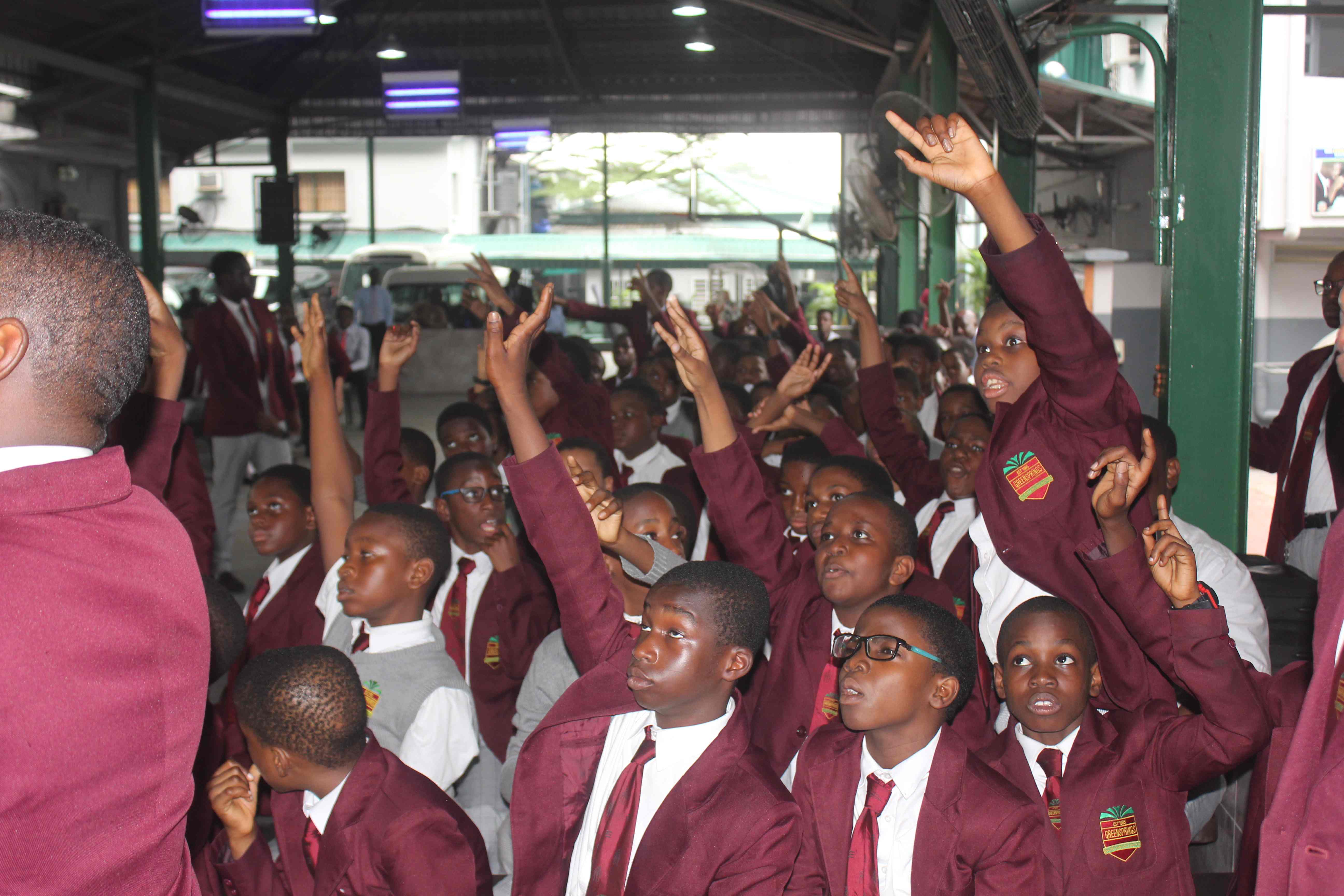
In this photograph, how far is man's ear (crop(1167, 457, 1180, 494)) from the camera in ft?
10.1

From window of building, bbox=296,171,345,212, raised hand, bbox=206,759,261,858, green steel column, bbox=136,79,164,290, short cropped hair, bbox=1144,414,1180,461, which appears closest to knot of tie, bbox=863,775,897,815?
raised hand, bbox=206,759,261,858

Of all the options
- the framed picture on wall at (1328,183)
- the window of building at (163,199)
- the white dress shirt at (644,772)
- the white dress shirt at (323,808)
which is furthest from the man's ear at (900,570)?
the window of building at (163,199)

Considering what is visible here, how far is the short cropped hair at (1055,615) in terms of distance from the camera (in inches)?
86.1

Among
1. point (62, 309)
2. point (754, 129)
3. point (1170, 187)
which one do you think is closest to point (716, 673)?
point (62, 309)

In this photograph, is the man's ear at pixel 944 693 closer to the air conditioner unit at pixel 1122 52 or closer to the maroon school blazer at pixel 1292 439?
the maroon school blazer at pixel 1292 439

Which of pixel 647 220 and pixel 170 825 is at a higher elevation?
pixel 647 220

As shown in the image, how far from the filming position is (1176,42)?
3.24 meters

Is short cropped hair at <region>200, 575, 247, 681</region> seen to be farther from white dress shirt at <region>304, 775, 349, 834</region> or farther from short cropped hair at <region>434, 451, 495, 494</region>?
short cropped hair at <region>434, 451, 495, 494</region>

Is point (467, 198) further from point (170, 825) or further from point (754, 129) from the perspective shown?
point (170, 825)

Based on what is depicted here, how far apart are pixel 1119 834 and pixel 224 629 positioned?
1.84m

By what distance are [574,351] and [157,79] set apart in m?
6.89

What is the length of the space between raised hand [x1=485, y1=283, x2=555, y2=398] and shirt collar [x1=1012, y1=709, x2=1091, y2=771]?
1.14 m

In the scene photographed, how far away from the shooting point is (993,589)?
7.88 ft

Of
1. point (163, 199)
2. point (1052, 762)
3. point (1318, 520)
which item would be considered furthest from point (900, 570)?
point (163, 199)
